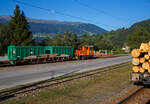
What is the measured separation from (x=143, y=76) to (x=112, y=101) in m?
2.79

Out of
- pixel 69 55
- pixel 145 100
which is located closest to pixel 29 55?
pixel 69 55

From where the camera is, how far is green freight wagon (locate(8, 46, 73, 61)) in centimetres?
2377

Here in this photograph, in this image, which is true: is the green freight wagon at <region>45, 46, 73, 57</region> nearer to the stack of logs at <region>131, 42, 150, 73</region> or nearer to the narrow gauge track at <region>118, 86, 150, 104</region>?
the stack of logs at <region>131, 42, 150, 73</region>

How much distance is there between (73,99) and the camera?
791 cm

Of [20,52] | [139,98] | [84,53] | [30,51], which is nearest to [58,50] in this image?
[30,51]

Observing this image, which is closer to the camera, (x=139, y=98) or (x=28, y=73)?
(x=139, y=98)

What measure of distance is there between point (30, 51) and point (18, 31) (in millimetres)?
28508

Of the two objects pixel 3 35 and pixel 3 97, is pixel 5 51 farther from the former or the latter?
pixel 3 97

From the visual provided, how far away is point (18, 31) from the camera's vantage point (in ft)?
170

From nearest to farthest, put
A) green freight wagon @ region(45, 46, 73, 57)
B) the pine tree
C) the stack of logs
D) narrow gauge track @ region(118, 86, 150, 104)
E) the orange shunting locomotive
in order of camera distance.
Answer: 1. narrow gauge track @ region(118, 86, 150, 104)
2. the stack of logs
3. green freight wagon @ region(45, 46, 73, 57)
4. the orange shunting locomotive
5. the pine tree

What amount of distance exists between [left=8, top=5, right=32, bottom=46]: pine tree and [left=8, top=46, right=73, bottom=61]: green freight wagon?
74.5ft

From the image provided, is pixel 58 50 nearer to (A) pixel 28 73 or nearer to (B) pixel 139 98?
(A) pixel 28 73

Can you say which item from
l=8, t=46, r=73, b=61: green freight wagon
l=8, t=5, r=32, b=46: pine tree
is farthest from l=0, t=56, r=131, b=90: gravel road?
l=8, t=5, r=32, b=46: pine tree

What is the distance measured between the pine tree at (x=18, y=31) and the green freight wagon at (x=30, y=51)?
22.7 metres
